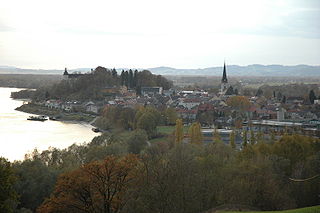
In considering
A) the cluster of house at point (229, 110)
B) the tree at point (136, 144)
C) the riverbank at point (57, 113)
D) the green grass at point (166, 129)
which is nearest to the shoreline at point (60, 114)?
the riverbank at point (57, 113)

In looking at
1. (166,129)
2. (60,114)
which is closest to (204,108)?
(166,129)

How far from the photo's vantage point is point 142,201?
5.90 m

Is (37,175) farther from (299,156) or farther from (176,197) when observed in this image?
(299,156)

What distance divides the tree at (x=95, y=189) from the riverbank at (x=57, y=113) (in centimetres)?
1762

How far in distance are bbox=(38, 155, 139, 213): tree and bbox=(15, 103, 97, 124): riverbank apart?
694 inches

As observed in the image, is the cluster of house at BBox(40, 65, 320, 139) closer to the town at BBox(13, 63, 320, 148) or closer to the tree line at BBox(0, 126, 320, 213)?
the town at BBox(13, 63, 320, 148)

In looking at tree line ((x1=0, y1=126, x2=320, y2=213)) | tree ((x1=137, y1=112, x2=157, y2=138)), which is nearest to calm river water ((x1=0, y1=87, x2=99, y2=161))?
tree ((x1=137, y1=112, x2=157, y2=138))

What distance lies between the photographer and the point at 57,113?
2709 centimetres

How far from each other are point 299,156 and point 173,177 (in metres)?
3.55

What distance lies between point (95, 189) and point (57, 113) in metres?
21.4

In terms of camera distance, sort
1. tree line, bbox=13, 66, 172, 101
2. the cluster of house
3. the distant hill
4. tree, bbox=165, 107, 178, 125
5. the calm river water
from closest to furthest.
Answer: the calm river water
the cluster of house
tree, bbox=165, 107, 178, 125
tree line, bbox=13, 66, 172, 101
the distant hill

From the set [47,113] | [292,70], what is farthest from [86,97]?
[292,70]

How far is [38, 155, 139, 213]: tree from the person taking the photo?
607cm

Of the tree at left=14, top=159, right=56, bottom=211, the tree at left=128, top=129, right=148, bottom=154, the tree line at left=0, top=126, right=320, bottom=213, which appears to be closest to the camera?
the tree line at left=0, top=126, right=320, bottom=213
